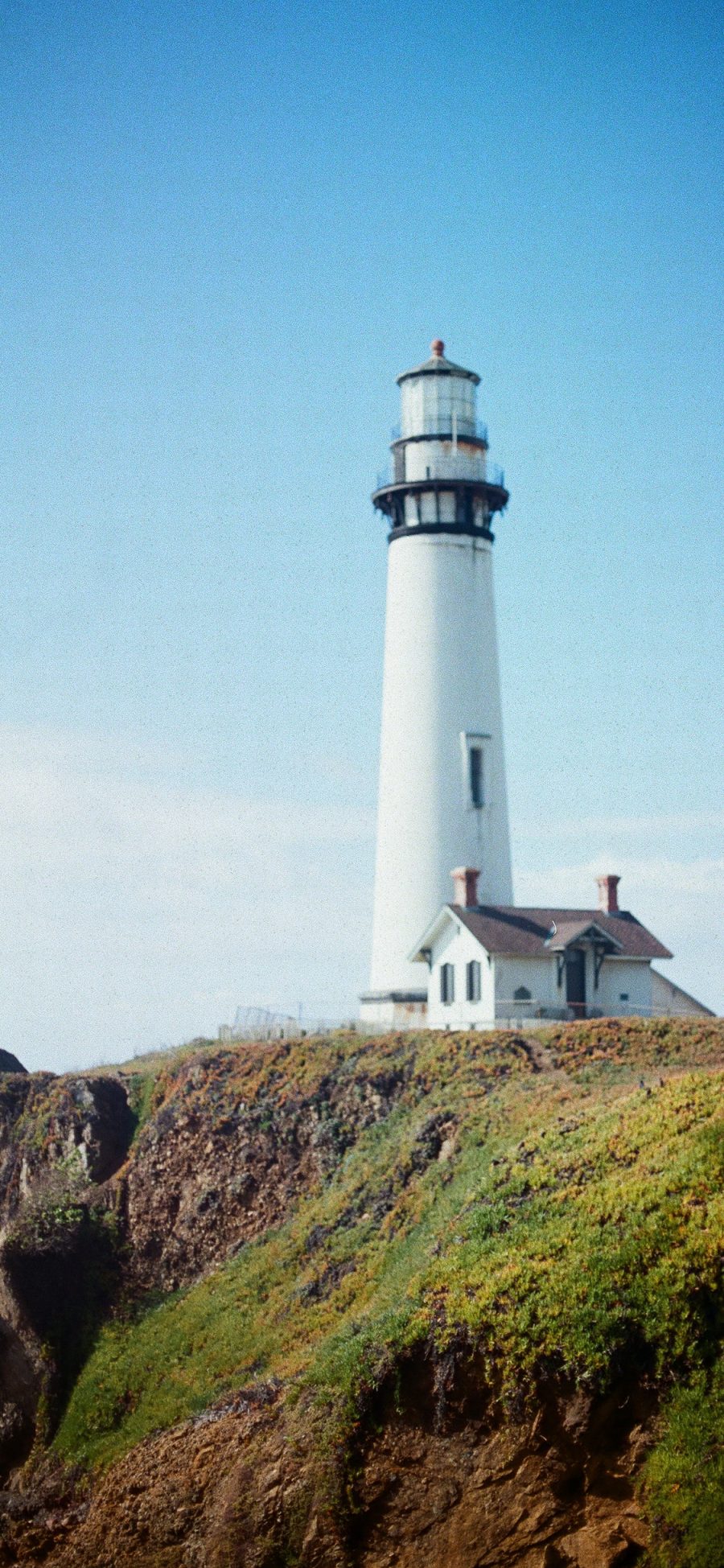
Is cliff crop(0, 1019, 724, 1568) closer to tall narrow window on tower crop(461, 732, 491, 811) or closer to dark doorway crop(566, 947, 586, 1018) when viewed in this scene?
dark doorway crop(566, 947, 586, 1018)

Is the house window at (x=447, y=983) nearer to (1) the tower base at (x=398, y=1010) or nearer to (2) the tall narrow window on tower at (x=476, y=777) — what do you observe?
(1) the tower base at (x=398, y=1010)

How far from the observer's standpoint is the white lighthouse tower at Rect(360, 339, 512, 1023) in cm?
4691

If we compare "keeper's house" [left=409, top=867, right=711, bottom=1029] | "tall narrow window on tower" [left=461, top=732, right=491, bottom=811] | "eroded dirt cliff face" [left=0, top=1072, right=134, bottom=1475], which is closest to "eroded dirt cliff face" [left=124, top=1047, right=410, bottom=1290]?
"eroded dirt cliff face" [left=0, top=1072, right=134, bottom=1475]

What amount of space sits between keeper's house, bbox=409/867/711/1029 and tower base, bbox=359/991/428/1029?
1.56 feet

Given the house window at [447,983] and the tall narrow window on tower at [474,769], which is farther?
the tall narrow window on tower at [474,769]

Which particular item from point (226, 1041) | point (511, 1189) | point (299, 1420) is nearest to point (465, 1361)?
point (299, 1420)

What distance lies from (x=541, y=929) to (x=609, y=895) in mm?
Result: 3106

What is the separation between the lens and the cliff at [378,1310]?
24219mm

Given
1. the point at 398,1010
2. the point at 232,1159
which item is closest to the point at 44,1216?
the point at 232,1159

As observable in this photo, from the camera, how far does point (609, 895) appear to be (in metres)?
46.4

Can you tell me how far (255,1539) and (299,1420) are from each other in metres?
1.92

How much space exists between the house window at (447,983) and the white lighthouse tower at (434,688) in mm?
1494

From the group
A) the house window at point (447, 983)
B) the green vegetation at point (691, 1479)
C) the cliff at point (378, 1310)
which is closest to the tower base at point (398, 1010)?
the house window at point (447, 983)

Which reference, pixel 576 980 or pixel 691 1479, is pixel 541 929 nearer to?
pixel 576 980
